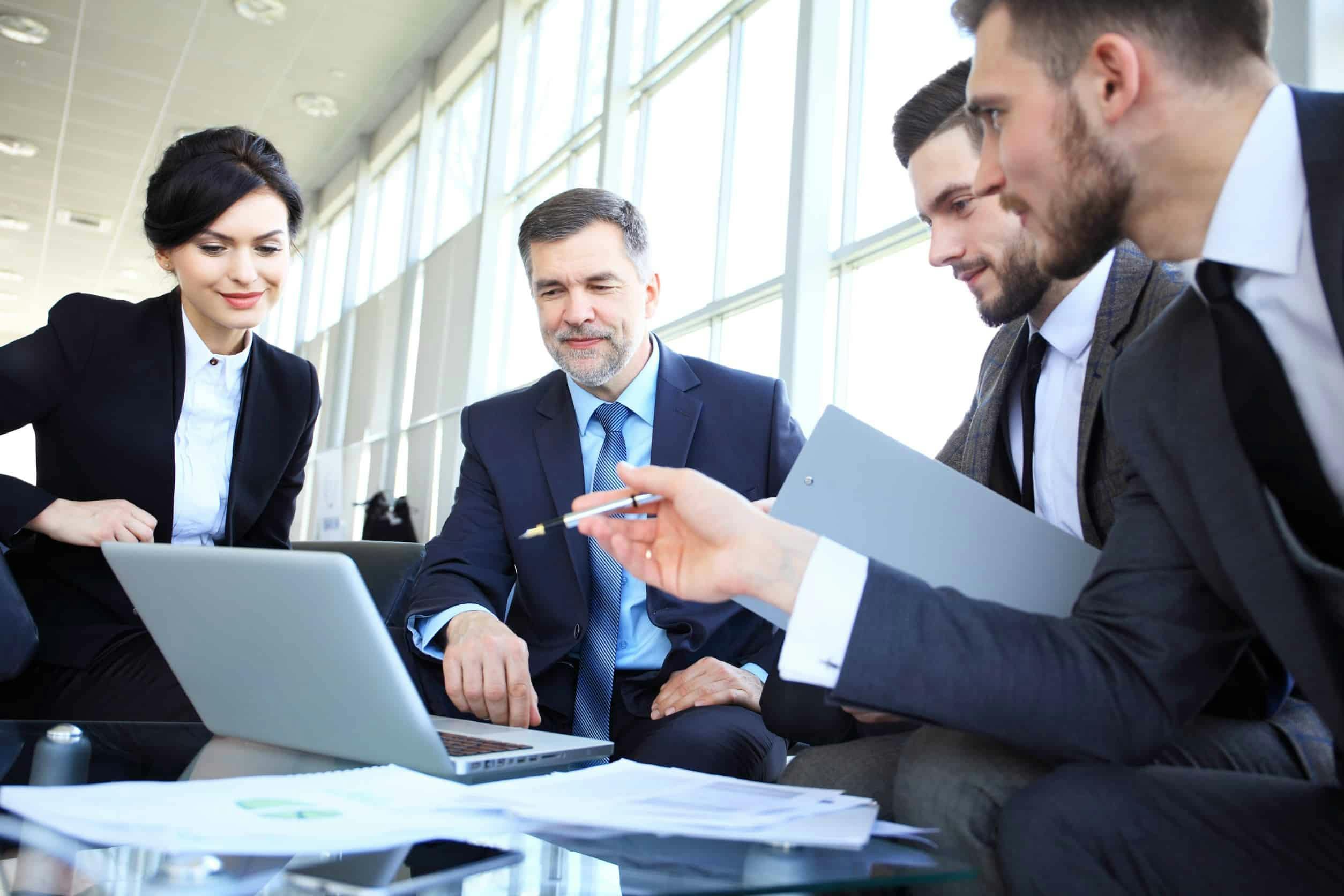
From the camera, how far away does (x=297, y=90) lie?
9141 mm

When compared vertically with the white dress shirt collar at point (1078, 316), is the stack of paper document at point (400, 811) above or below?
below

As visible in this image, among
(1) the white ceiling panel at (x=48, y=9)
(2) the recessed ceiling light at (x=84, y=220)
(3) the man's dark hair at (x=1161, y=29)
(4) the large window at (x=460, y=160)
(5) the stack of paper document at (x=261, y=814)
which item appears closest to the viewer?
(5) the stack of paper document at (x=261, y=814)

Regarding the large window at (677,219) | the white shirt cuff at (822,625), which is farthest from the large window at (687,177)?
the white shirt cuff at (822,625)

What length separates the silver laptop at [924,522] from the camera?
1190 millimetres

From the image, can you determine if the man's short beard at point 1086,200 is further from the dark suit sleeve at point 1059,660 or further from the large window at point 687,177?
the large window at point 687,177

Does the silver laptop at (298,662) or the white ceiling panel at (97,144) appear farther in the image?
the white ceiling panel at (97,144)

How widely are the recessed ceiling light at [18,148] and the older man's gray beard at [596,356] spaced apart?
9115mm

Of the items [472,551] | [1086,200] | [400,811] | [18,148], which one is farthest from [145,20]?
[400,811]

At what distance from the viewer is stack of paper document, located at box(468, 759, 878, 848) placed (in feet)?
2.64

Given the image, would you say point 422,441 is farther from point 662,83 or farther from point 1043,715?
point 1043,715

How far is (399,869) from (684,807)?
23 cm

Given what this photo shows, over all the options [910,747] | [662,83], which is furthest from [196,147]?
[662,83]

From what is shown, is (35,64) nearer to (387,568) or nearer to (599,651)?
(387,568)

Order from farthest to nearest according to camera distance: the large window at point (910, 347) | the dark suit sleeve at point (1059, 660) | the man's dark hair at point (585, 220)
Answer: the large window at point (910, 347), the man's dark hair at point (585, 220), the dark suit sleeve at point (1059, 660)
